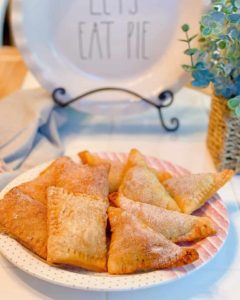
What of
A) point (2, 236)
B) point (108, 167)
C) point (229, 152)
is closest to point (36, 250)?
point (2, 236)

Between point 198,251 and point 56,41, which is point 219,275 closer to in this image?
point 198,251

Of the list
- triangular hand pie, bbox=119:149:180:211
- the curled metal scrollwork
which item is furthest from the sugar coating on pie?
the curled metal scrollwork

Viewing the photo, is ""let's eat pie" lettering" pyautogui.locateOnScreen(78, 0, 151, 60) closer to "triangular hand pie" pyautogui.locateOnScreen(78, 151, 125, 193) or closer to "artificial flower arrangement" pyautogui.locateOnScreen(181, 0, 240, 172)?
"artificial flower arrangement" pyautogui.locateOnScreen(181, 0, 240, 172)

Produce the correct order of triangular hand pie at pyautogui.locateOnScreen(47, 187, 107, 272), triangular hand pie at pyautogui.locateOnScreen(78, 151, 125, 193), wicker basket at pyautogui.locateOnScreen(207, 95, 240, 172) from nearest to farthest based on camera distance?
triangular hand pie at pyautogui.locateOnScreen(47, 187, 107, 272), triangular hand pie at pyautogui.locateOnScreen(78, 151, 125, 193), wicker basket at pyautogui.locateOnScreen(207, 95, 240, 172)

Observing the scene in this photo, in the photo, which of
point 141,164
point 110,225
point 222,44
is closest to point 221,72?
point 222,44

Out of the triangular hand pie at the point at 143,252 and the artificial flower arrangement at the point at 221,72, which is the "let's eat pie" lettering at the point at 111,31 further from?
the triangular hand pie at the point at 143,252

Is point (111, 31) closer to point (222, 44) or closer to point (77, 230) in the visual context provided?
point (222, 44)

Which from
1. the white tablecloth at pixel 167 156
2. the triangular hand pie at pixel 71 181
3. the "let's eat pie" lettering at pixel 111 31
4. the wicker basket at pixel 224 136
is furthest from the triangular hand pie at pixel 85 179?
the "let's eat pie" lettering at pixel 111 31
